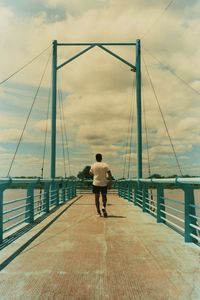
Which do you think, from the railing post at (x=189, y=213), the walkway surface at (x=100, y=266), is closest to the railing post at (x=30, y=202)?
the walkway surface at (x=100, y=266)

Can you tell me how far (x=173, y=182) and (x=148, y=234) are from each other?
1468 millimetres

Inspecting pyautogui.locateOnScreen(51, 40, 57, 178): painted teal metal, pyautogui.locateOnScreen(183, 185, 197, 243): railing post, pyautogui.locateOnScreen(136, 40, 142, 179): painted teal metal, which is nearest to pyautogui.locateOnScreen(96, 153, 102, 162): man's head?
pyautogui.locateOnScreen(183, 185, 197, 243): railing post

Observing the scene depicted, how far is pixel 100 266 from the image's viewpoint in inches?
229

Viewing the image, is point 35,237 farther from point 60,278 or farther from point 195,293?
point 195,293

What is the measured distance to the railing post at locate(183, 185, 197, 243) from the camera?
770cm

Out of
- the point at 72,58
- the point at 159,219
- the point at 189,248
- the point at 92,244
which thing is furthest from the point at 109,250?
the point at 72,58

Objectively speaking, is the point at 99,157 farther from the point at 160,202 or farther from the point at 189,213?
the point at 189,213

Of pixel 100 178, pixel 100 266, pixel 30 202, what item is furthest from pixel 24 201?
pixel 100 266

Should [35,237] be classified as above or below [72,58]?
below

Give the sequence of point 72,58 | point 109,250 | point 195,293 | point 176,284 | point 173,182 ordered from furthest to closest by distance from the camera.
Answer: point 72,58 → point 173,182 → point 109,250 → point 176,284 → point 195,293

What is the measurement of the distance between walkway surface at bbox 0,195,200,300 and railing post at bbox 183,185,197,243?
204 millimetres

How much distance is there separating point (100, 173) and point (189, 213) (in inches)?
226

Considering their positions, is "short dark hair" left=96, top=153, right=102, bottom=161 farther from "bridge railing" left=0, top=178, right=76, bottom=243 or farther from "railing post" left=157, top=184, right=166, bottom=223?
"railing post" left=157, top=184, right=166, bottom=223

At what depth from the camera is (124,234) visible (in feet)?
29.7
